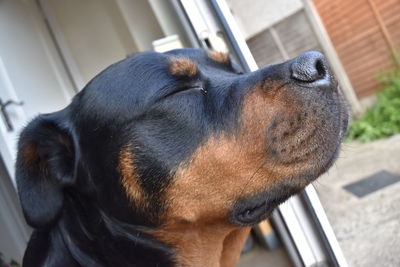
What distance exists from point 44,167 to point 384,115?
21.5 feet

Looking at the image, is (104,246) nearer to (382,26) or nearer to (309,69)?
(309,69)

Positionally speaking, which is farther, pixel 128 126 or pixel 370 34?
pixel 370 34

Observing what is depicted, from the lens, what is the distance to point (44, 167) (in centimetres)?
176

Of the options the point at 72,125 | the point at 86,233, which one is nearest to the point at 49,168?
the point at 72,125

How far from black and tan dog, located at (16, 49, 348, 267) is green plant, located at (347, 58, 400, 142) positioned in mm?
5522

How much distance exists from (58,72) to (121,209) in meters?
3.51

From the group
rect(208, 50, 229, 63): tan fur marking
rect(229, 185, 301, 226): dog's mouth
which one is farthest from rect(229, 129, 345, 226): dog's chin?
rect(208, 50, 229, 63): tan fur marking

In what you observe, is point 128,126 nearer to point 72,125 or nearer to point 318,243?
point 72,125

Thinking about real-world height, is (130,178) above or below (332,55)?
above

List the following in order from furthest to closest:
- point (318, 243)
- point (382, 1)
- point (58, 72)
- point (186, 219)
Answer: point (382, 1), point (58, 72), point (318, 243), point (186, 219)

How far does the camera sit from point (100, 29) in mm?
4852

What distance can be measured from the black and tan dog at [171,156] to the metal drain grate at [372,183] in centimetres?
284

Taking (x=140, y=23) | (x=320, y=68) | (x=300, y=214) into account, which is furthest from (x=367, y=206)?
(x=140, y=23)

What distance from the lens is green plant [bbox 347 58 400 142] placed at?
6.48 meters
